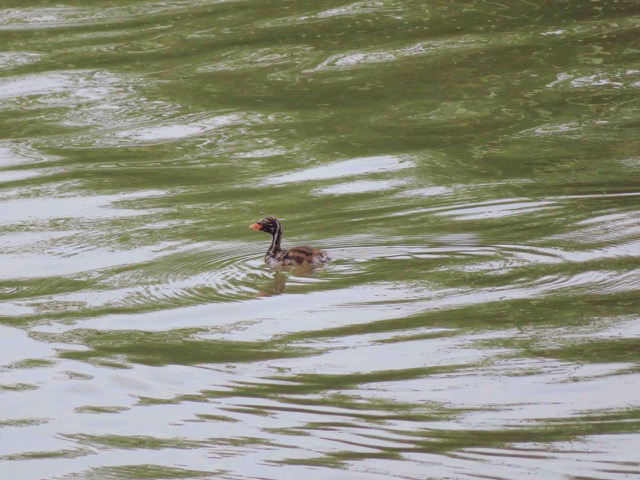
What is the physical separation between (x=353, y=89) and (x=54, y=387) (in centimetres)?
763

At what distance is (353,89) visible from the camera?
14.4 meters

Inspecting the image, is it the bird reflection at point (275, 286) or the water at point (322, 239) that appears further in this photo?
the bird reflection at point (275, 286)

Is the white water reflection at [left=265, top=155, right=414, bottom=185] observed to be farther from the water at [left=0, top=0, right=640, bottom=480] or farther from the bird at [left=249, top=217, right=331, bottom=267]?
the bird at [left=249, top=217, right=331, bottom=267]

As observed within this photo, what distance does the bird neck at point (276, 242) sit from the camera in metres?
9.69

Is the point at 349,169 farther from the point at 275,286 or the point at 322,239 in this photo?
the point at 275,286

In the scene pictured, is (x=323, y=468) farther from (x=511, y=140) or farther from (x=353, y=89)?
(x=353, y=89)

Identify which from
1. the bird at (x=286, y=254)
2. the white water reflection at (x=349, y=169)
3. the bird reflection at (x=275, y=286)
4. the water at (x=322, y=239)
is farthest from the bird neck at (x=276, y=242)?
the white water reflection at (x=349, y=169)

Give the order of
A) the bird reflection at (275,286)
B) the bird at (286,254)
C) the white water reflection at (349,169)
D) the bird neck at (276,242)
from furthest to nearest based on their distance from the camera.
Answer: the white water reflection at (349,169), the bird neck at (276,242), the bird at (286,254), the bird reflection at (275,286)

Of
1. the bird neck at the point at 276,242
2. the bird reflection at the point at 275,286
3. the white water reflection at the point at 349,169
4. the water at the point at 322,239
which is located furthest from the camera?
the white water reflection at the point at 349,169

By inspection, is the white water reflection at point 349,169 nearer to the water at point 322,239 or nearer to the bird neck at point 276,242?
the water at point 322,239

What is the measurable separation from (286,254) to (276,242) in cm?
39

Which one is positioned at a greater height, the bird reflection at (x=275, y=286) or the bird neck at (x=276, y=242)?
the bird neck at (x=276, y=242)

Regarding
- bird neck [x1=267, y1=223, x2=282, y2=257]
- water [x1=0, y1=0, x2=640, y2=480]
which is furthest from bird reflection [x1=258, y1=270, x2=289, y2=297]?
bird neck [x1=267, y1=223, x2=282, y2=257]

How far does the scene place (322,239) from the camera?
32.9 feet
